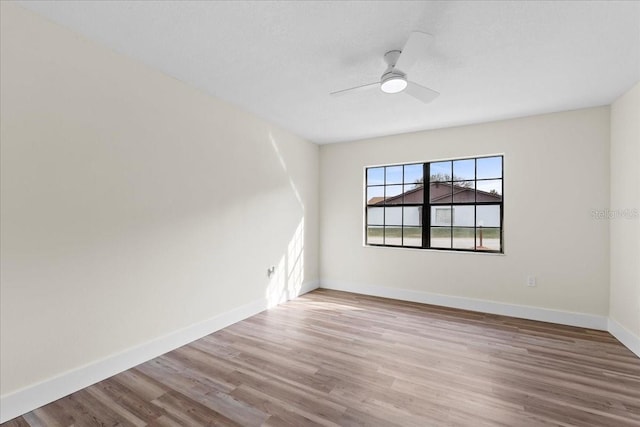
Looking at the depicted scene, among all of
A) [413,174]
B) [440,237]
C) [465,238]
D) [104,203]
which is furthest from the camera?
[413,174]

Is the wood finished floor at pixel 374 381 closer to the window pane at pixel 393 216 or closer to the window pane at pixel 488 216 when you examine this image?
the window pane at pixel 488 216

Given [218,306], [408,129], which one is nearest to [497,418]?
[218,306]

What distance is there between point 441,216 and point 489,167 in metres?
0.90

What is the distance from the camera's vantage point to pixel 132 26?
2000 mm

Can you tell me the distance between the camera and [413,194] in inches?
176

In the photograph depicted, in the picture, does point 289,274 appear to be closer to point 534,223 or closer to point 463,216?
point 463,216

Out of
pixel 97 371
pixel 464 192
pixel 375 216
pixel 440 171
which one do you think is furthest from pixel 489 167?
pixel 97 371

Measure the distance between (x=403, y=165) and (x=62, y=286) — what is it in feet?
13.6

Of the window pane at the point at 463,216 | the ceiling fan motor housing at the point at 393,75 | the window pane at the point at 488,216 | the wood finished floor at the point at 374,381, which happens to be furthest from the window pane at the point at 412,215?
the ceiling fan motor housing at the point at 393,75

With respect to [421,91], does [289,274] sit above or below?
below

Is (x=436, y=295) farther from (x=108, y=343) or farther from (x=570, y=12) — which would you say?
(x=108, y=343)

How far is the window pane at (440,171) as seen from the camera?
165 inches

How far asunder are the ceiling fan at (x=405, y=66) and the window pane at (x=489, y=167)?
6.38ft

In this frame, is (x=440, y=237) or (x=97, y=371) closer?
(x=97, y=371)
